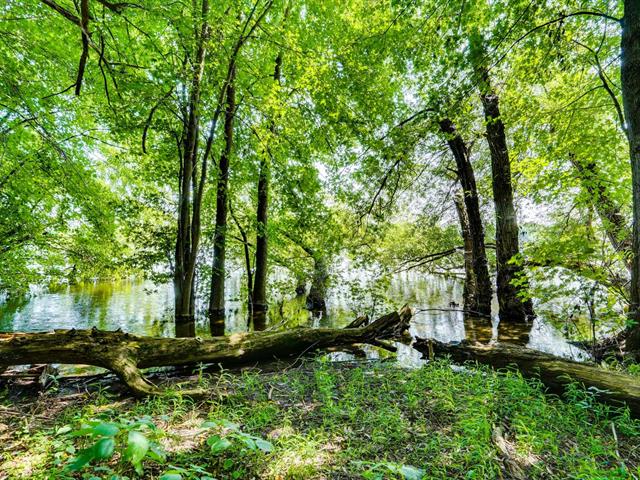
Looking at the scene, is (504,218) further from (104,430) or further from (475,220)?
(104,430)

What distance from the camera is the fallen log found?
295 cm

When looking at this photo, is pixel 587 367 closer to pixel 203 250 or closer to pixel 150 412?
pixel 150 412

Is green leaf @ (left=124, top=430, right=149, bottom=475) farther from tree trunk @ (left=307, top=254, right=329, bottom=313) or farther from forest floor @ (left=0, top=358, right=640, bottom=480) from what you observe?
tree trunk @ (left=307, top=254, right=329, bottom=313)

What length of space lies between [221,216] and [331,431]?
317 inches

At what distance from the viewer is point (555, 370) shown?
350cm

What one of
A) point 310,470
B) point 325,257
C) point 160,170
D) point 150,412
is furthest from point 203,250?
point 310,470

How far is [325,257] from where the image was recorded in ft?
33.9

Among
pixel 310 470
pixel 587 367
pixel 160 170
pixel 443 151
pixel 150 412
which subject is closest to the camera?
pixel 310 470

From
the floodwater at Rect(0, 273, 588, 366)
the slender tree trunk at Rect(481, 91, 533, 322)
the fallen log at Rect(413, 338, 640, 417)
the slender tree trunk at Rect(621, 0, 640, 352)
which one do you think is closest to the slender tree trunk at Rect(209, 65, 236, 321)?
the floodwater at Rect(0, 273, 588, 366)

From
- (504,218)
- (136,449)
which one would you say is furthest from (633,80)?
(136,449)

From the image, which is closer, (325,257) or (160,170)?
(160,170)

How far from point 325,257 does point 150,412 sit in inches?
309

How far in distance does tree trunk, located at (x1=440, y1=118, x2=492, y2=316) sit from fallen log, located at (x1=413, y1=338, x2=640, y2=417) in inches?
200

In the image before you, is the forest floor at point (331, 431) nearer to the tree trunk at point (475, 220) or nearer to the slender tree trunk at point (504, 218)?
the slender tree trunk at point (504, 218)
